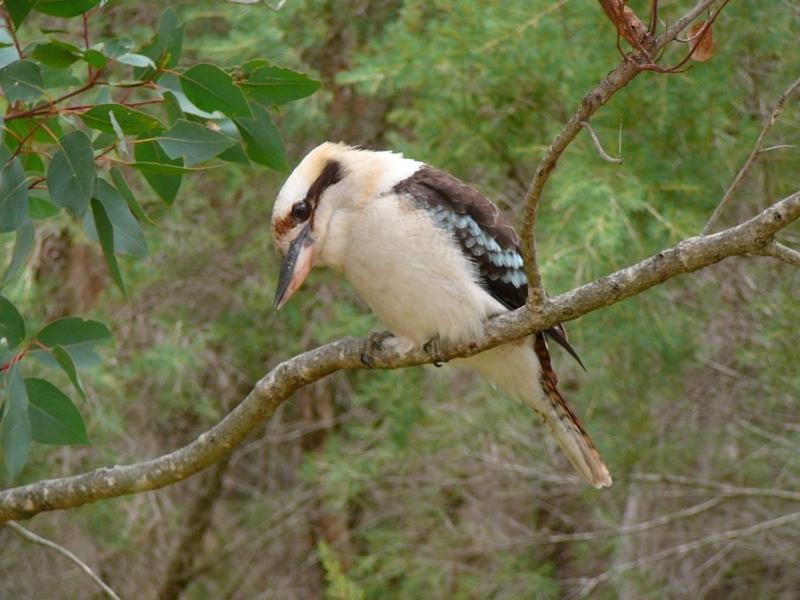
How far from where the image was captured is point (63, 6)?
172 cm

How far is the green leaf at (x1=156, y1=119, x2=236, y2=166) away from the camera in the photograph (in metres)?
1.76

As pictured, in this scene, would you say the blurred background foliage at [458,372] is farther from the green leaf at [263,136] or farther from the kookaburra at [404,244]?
the green leaf at [263,136]

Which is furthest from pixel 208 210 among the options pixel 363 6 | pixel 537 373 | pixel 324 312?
pixel 537 373

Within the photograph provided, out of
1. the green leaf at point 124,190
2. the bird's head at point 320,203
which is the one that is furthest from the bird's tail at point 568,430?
the green leaf at point 124,190

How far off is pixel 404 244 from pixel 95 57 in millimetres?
914

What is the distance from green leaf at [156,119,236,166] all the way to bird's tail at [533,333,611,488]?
3.68ft

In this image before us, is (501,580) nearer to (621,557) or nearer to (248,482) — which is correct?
(621,557)

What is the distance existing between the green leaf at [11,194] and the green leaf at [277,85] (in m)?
0.42

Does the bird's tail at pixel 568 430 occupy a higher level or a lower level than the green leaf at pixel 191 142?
lower

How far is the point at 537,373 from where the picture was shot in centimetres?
273

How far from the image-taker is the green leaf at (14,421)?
1761 mm

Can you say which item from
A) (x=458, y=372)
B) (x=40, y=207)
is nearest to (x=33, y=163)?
(x=40, y=207)

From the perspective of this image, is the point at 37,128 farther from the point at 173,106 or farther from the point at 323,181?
the point at 323,181

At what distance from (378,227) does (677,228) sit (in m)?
1.40
